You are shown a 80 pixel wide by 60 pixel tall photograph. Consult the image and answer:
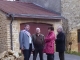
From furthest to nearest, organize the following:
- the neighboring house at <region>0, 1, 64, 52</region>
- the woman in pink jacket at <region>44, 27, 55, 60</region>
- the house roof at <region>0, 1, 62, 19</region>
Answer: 1. the house roof at <region>0, 1, 62, 19</region>
2. the neighboring house at <region>0, 1, 64, 52</region>
3. the woman in pink jacket at <region>44, 27, 55, 60</region>

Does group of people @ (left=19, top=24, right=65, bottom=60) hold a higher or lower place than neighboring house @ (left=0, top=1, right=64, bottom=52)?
lower

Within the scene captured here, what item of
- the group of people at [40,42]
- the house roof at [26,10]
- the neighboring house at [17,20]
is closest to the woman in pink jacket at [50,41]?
the group of people at [40,42]

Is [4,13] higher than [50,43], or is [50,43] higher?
[4,13]

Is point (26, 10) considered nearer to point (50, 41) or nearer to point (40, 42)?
point (40, 42)

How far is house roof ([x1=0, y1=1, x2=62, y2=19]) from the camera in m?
18.9

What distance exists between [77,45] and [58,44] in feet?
27.3

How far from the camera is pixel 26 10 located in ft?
66.6

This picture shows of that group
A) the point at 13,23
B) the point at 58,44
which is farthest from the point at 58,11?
the point at 58,44

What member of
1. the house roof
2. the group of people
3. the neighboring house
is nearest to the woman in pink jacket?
the group of people

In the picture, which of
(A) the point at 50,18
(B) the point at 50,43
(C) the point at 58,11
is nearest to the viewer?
(B) the point at 50,43

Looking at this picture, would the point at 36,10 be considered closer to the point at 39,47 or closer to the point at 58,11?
the point at 58,11

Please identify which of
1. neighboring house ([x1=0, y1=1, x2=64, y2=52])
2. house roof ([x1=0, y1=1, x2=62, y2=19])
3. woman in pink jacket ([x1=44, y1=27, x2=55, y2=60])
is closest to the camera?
woman in pink jacket ([x1=44, y1=27, x2=55, y2=60])

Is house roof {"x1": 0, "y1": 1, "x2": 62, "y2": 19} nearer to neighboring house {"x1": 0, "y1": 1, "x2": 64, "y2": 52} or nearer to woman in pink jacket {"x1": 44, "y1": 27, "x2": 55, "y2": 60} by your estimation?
neighboring house {"x1": 0, "y1": 1, "x2": 64, "y2": 52}

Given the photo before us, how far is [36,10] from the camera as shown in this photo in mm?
21000
